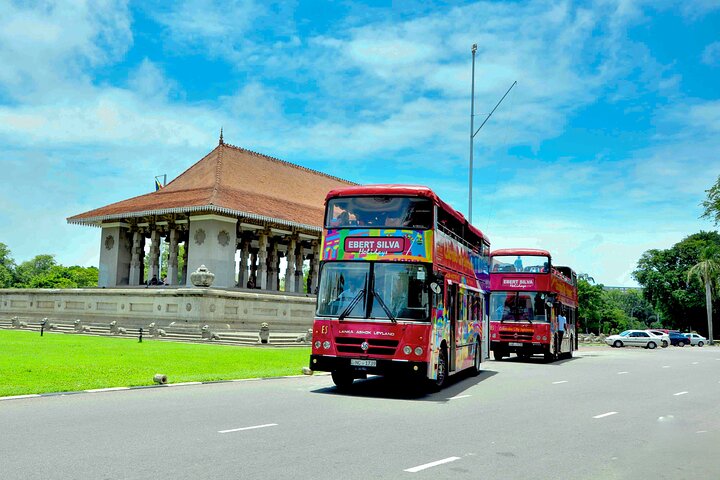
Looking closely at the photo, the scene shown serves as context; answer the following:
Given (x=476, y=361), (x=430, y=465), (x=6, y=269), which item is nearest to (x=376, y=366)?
(x=430, y=465)

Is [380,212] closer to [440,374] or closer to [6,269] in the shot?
→ [440,374]

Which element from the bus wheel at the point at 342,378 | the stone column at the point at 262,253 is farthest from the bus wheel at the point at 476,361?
the stone column at the point at 262,253

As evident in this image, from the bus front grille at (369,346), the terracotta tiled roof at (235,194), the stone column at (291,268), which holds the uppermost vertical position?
the terracotta tiled roof at (235,194)

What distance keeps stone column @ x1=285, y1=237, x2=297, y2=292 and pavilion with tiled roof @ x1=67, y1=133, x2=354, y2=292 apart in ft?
0.26

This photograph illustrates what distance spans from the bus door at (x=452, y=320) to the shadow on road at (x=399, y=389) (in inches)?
26.3

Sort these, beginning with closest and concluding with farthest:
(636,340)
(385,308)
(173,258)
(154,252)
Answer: (385,308) → (173,258) → (154,252) → (636,340)

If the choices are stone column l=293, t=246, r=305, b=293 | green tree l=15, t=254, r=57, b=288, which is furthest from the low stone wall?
green tree l=15, t=254, r=57, b=288

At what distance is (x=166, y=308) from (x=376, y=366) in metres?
25.3

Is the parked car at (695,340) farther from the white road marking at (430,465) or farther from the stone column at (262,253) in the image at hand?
the white road marking at (430,465)

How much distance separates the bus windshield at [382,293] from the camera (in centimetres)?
1352

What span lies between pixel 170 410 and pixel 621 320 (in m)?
126

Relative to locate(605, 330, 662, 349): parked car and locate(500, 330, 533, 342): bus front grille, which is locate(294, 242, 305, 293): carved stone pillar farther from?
locate(500, 330, 533, 342): bus front grille

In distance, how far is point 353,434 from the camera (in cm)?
899

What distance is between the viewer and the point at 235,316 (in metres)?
36.7
